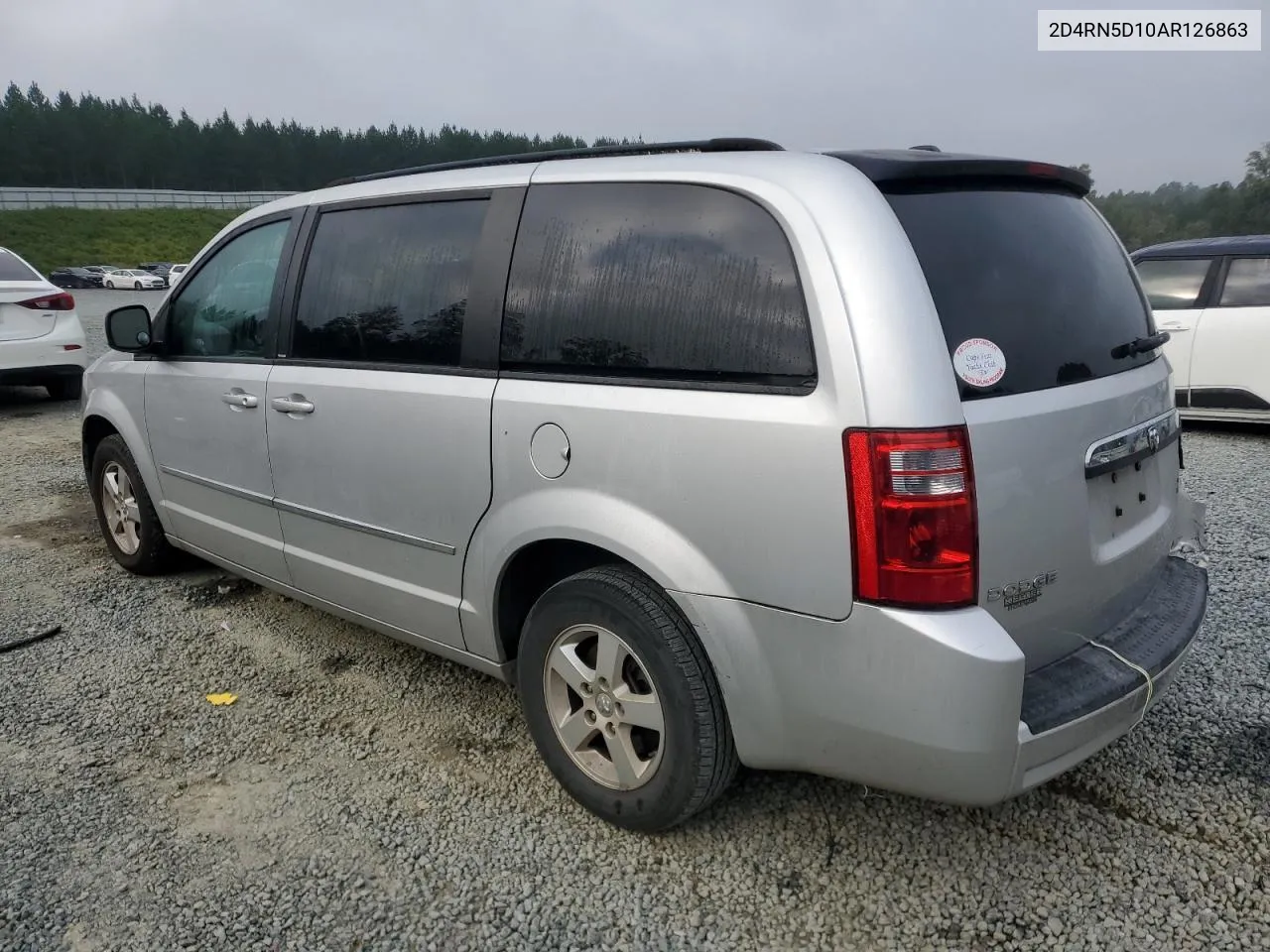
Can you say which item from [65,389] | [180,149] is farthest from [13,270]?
[180,149]

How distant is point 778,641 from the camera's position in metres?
2.10

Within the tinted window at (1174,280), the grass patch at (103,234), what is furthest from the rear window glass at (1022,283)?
the grass patch at (103,234)

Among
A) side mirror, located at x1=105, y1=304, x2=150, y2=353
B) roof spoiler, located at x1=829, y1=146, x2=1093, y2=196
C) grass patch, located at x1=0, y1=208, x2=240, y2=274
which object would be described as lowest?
side mirror, located at x1=105, y1=304, x2=150, y2=353

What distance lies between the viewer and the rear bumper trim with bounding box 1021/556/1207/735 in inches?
81.0

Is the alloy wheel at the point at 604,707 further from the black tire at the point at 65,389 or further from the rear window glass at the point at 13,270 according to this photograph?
the black tire at the point at 65,389

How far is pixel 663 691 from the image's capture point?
230 centimetres

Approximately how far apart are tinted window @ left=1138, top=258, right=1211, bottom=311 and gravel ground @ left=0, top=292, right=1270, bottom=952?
190 inches

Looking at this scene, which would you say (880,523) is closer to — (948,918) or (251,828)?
(948,918)

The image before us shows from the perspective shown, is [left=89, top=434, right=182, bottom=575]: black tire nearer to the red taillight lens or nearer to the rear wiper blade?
the rear wiper blade

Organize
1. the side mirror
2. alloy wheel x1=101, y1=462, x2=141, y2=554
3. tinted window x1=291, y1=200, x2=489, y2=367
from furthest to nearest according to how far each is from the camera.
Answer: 1. alloy wheel x1=101, y1=462, x2=141, y2=554
2. the side mirror
3. tinted window x1=291, y1=200, x2=489, y2=367

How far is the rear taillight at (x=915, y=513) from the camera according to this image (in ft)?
6.25

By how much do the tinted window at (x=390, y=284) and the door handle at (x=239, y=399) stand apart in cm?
26

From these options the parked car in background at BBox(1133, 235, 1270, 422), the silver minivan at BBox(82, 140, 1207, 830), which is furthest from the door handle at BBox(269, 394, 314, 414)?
the parked car in background at BBox(1133, 235, 1270, 422)

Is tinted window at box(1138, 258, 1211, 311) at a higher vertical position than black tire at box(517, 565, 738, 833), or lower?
higher
